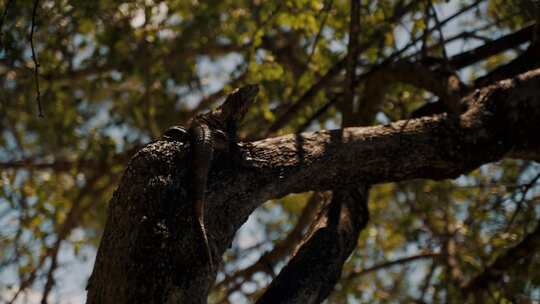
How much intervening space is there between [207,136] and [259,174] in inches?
10.3

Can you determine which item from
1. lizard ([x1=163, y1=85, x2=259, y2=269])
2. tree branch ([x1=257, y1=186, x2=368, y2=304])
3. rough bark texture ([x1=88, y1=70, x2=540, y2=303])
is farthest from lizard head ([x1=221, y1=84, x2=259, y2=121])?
tree branch ([x1=257, y1=186, x2=368, y2=304])

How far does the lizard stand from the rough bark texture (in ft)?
0.11

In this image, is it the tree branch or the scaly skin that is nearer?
the scaly skin

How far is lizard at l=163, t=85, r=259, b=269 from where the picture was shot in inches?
88.8

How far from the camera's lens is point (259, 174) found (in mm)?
2531

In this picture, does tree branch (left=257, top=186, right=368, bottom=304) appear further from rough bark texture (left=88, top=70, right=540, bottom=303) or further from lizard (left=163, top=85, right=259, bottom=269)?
lizard (left=163, top=85, right=259, bottom=269)

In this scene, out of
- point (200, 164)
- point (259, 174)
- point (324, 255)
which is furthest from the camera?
point (324, 255)

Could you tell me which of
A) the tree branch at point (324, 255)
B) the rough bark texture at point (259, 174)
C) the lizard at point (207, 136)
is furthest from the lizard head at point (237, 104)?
the tree branch at point (324, 255)

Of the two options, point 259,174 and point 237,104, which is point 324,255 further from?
point 237,104

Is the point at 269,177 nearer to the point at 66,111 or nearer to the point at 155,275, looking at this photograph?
the point at 155,275

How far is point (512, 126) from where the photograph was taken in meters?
2.80

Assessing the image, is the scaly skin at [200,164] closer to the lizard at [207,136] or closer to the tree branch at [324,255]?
the lizard at [207,136]

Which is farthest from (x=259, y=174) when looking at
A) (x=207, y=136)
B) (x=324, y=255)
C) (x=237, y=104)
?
(x=324, y=255)

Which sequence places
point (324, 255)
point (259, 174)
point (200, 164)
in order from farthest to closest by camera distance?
point (324, 255), point (259, 174), point (200, 164)
